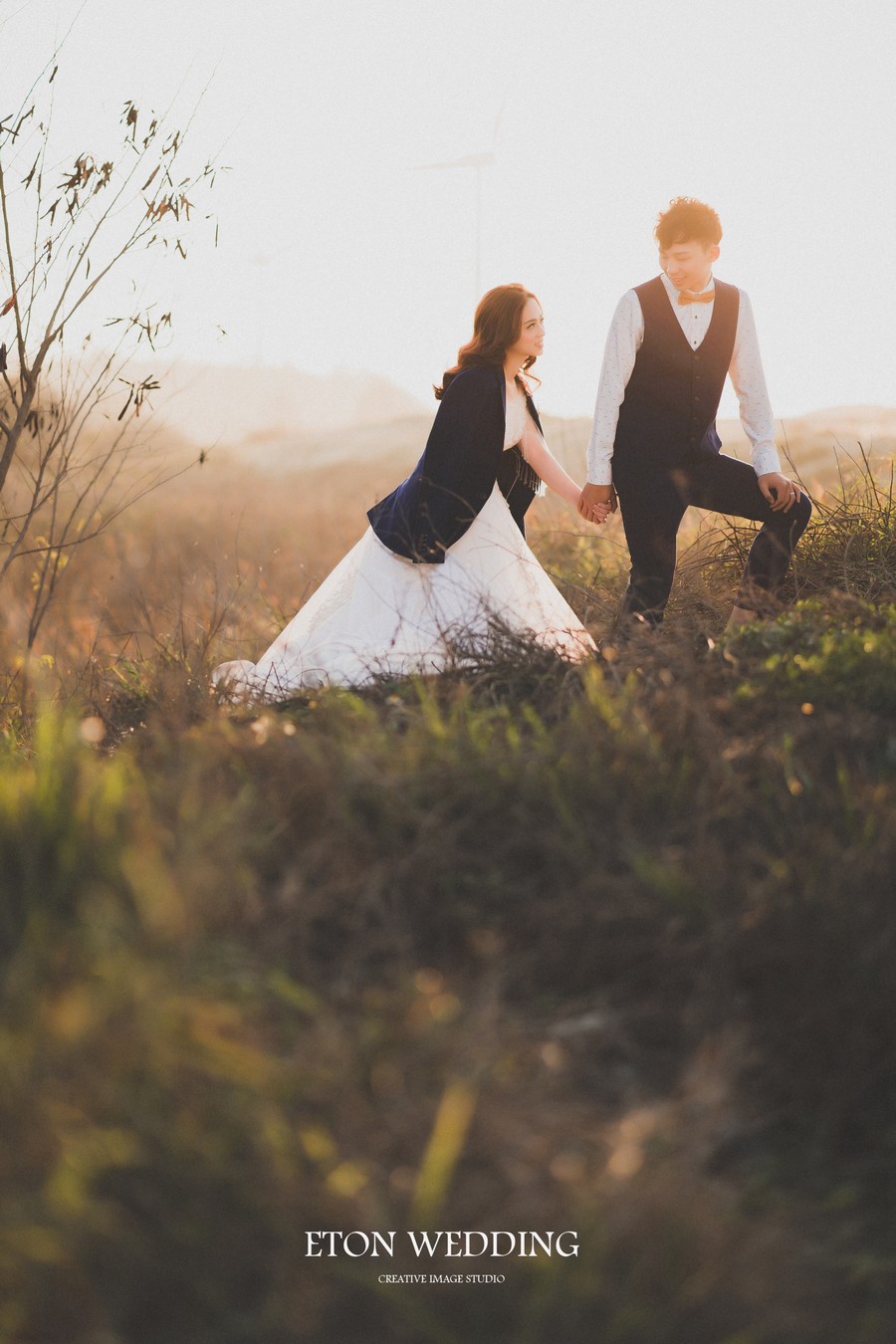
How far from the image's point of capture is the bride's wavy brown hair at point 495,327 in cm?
545

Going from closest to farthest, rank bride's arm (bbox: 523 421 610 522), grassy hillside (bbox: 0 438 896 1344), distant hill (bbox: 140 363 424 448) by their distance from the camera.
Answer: grassy hillside (bbox: 0 438 896 1344), bride's arm (bbox: 523 421 610 522), distant hill (bbox: 140 363 424 448)

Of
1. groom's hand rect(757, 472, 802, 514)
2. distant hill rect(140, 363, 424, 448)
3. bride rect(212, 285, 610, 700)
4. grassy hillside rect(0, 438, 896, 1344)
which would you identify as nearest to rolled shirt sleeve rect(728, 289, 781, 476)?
groom's hand rect(757, 472, 802, 514)

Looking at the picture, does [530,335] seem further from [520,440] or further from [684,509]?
[684,509]

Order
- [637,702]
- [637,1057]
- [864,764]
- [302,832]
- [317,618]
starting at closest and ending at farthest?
[637,1057]
[302,832]
[864,764]
[637,702]
[317,618]

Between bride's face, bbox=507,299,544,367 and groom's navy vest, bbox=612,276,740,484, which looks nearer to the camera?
groom's navy vest, bbox=612,276,740,484

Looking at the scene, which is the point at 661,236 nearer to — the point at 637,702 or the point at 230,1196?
the point at 637,702

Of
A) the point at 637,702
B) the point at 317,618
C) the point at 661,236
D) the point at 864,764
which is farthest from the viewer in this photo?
the point at 317,618

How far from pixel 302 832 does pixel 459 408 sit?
2851 millimetres

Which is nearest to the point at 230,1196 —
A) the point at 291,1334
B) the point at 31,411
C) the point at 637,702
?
the point at 291,1334

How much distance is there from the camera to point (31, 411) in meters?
5.39

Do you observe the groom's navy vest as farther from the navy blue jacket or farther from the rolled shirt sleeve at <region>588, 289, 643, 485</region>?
the navy blue jacket

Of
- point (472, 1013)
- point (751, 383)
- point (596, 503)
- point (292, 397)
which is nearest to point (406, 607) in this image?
point (596, 503)

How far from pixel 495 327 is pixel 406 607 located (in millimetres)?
1421

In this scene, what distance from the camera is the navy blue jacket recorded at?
538cm
